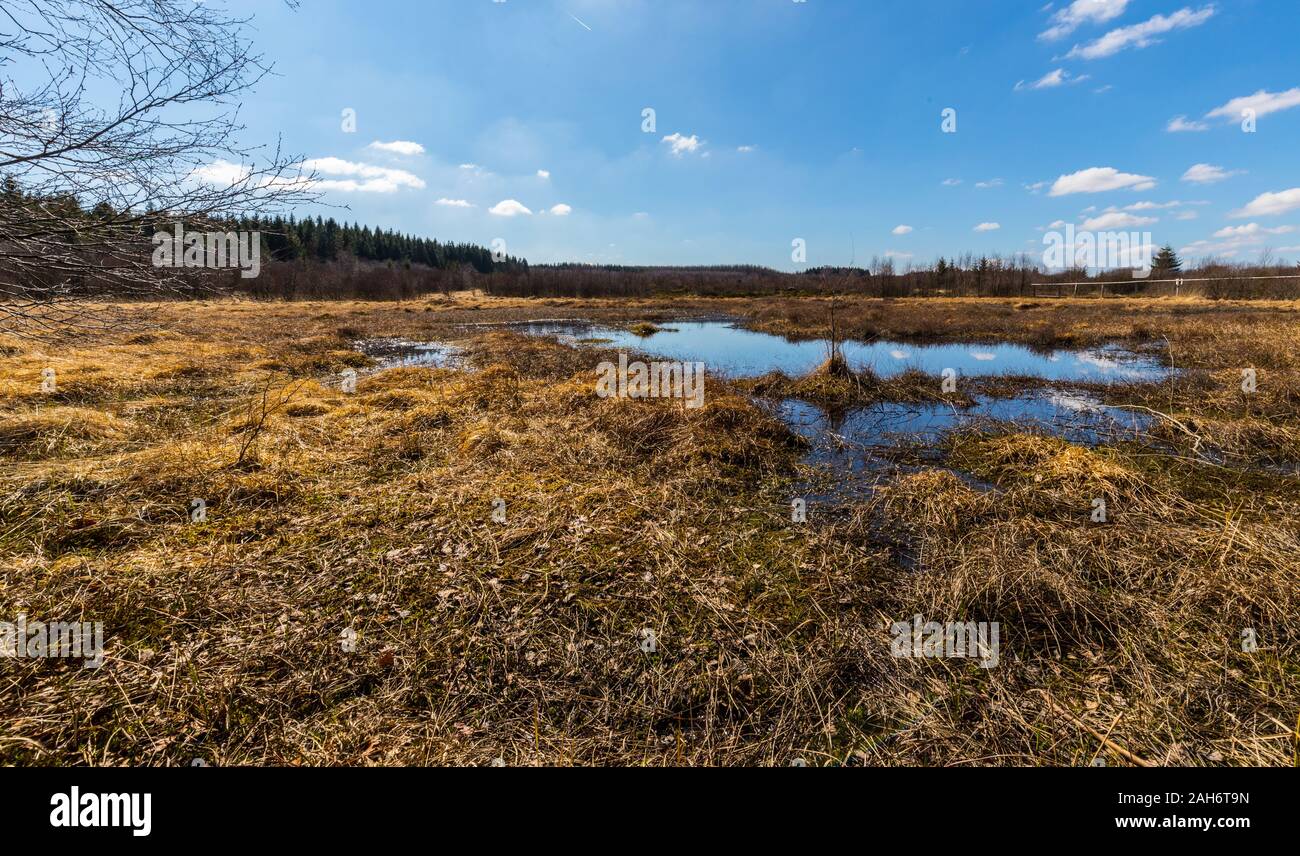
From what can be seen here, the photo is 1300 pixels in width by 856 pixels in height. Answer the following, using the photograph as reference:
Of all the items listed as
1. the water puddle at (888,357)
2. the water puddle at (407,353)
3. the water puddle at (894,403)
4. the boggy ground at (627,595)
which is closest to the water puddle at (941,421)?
the water puddle at (894,403)

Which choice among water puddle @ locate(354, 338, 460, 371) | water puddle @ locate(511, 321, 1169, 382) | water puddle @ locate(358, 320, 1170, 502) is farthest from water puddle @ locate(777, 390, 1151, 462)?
water puddle @ locate(354, 338, 460, 371)

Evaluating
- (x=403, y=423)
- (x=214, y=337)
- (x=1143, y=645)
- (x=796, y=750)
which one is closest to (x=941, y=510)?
(x=1143, y=645)

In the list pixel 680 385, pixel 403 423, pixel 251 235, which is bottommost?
pixel 403 423

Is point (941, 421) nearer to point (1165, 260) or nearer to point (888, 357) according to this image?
point (888, 357)

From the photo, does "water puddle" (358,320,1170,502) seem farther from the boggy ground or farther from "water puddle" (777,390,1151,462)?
the boggy ground

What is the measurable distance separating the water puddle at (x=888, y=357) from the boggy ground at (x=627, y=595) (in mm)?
7070

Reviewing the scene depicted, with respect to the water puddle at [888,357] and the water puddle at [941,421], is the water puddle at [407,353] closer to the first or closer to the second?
the water puddle at [888,357]

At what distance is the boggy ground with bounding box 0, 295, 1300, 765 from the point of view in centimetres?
279

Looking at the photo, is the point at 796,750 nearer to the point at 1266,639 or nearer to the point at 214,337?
the point at 1266,639

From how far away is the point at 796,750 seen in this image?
2730 millimetres

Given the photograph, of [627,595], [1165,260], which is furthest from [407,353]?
[1165,260]

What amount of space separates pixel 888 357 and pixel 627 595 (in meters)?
16.9

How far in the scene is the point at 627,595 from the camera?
416 centimetres
